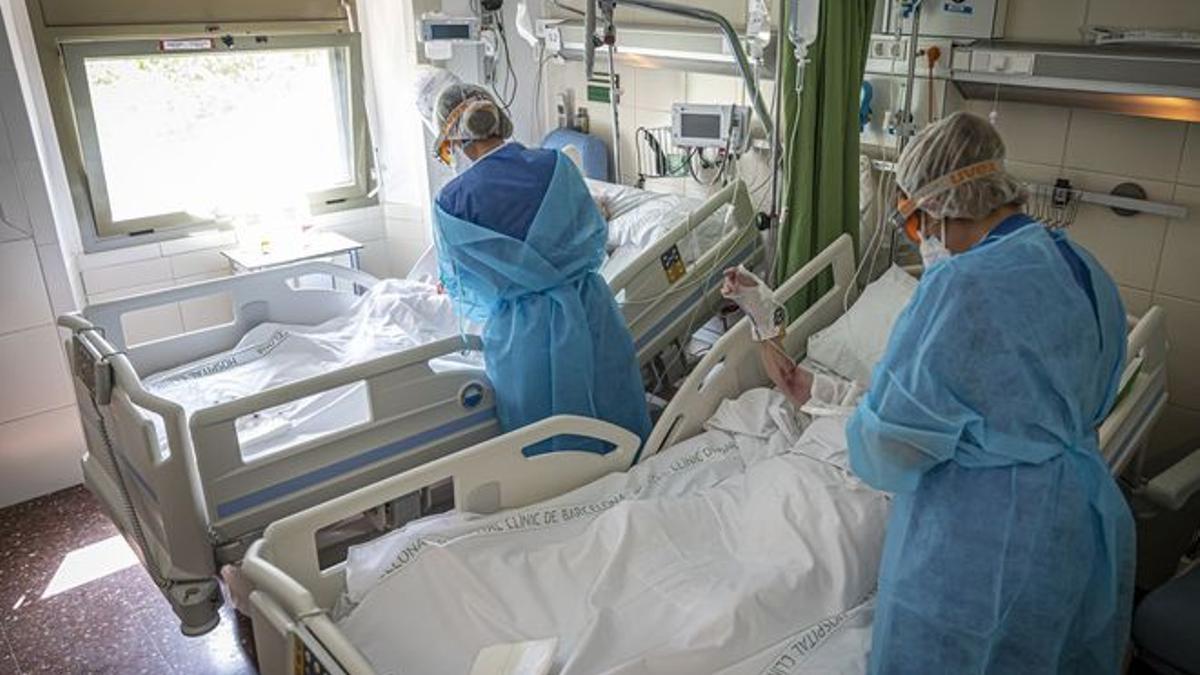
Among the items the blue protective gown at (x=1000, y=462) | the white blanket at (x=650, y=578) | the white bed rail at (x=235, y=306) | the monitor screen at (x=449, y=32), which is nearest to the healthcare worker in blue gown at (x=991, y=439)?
the blue protective gown at (x=1000, y=462)

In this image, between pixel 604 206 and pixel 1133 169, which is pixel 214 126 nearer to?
pixel 604 206

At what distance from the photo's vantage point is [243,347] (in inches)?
127

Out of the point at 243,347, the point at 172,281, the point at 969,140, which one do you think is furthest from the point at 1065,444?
the point at 172,281

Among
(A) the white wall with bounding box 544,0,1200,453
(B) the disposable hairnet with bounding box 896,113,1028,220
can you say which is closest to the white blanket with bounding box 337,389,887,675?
(B) the disposable hairnet with bounding box 896,113,1028,220

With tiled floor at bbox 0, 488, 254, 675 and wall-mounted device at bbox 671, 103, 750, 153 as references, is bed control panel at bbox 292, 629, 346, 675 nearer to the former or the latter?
tiled floor at bbox 0, 488, 254, 675

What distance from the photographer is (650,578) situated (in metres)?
1.85

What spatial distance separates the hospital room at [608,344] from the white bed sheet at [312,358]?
0.05 feet

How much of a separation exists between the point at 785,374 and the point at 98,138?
3.29 metres

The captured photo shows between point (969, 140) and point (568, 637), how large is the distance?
1185 millimetres

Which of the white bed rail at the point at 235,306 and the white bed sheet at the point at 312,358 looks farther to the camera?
the white bed rail at the point at 235,306

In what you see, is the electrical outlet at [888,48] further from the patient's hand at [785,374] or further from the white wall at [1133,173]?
the patient's hand at [785,374]

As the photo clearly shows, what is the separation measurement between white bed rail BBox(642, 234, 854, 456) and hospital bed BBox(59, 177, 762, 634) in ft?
1.38

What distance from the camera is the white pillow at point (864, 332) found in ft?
8.52

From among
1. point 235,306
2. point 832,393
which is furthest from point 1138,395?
point 235,306
